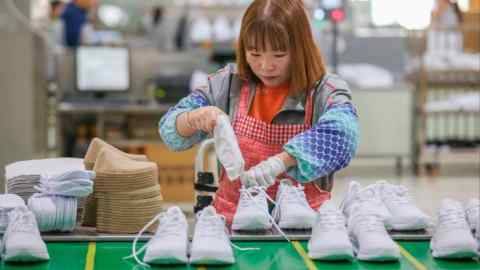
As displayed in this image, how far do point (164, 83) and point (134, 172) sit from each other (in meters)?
5.15

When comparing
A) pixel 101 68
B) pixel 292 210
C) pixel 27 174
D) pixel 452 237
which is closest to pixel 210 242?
pixel 292 210

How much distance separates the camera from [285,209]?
2.19m

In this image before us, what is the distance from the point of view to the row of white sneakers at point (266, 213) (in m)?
2.13

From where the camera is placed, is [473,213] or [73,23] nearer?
[473,213]

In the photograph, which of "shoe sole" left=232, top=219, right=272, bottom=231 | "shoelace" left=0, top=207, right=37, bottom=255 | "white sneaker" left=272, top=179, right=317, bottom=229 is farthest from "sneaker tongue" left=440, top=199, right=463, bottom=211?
"shoelace" left=0, top=207, right=37, bottom=255

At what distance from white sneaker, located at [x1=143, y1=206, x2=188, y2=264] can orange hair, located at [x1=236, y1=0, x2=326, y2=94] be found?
26.6 inches

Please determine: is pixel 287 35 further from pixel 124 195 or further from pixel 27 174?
pixel 27 174

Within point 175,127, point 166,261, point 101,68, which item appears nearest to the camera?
point 166,261

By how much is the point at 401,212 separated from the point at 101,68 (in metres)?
5.62

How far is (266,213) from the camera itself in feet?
7.06

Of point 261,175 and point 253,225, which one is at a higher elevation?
point 261,175

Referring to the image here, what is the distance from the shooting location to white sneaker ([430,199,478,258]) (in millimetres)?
1896

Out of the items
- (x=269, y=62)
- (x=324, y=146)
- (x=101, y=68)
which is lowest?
(x=101, y=68)

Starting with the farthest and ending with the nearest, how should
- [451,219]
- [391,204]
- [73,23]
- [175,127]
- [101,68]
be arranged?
[73,23] → [101,68] → [175,127] → [391,204] → [451,219]
